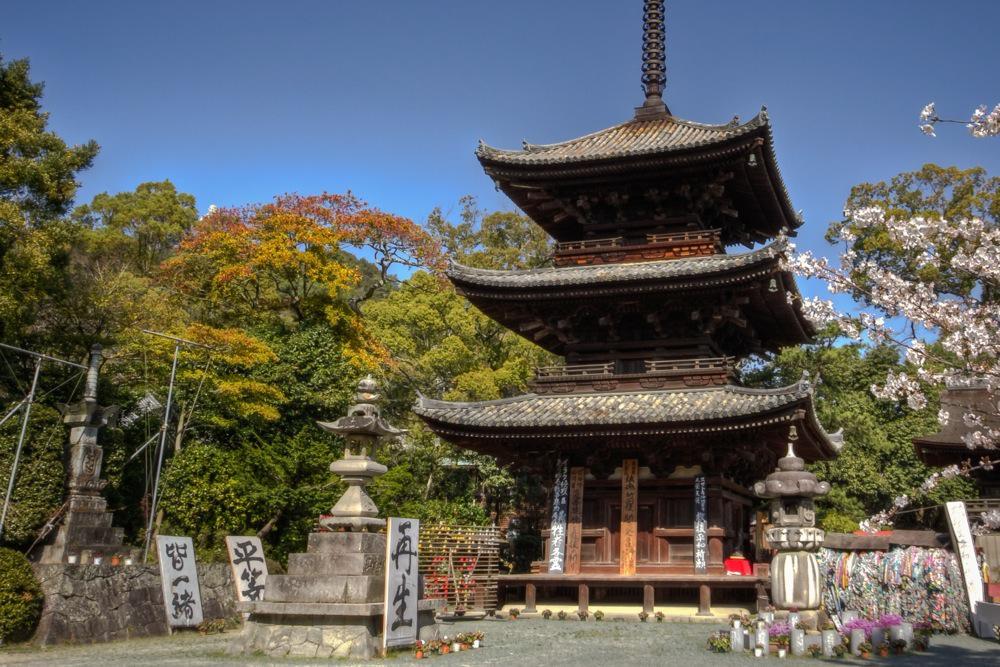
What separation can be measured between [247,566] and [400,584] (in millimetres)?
5737

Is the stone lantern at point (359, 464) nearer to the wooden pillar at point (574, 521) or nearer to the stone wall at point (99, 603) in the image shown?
the stone wall at point (99, 603)

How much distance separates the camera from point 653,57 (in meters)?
26.7

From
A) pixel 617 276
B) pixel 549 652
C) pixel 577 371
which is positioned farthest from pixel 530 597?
pixel 617 276

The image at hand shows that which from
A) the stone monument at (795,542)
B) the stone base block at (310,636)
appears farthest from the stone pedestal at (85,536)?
the stone monument at (795,542)

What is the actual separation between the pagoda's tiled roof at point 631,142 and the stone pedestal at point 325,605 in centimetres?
1318

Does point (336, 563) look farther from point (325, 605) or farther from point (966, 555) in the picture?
point (966, 555)

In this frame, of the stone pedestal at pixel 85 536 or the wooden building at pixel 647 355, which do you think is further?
the wooden building at pixel 647 355

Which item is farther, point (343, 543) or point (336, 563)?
point (343, 543)

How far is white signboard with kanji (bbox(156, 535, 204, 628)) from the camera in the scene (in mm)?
16656

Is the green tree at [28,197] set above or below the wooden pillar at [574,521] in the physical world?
above

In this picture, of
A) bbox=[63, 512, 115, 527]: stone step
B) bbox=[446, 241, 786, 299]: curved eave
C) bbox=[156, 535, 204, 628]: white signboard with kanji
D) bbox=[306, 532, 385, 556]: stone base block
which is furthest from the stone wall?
bbox=[446, 241, 786, 299]: curved eave

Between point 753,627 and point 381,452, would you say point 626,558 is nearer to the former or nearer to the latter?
point 753,627

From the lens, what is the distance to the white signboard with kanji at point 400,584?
12367 mm

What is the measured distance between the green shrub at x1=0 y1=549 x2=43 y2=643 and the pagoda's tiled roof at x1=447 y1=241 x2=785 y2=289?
11599mm
